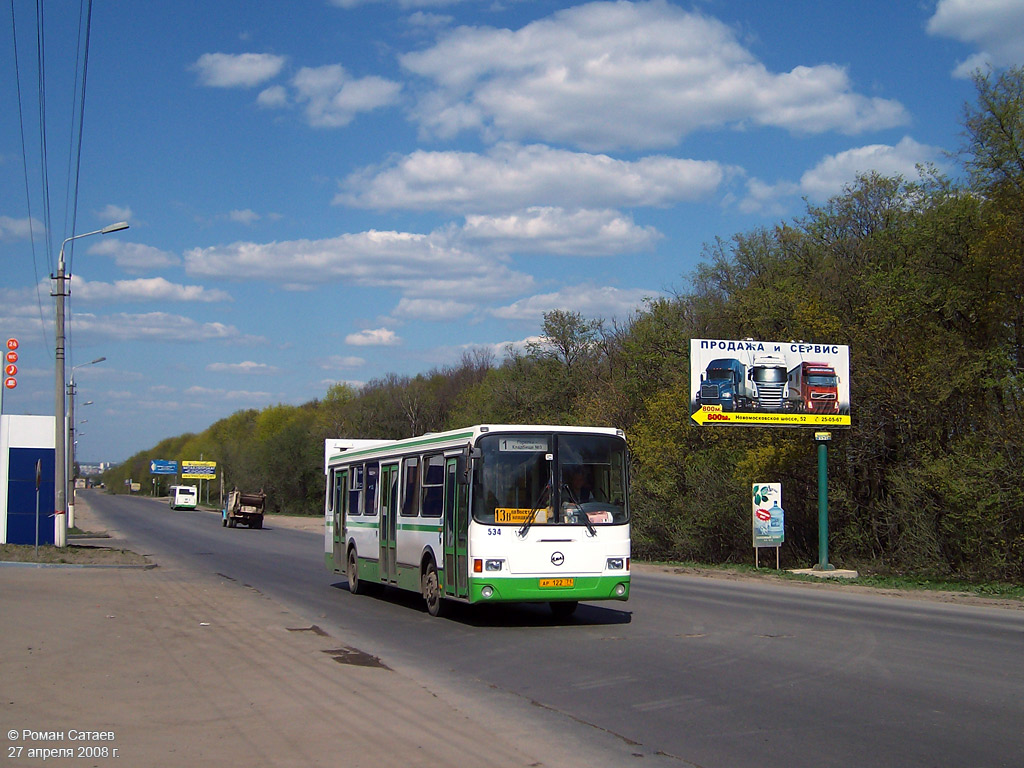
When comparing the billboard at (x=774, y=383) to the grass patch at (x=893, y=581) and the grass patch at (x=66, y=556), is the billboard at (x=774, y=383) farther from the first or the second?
the grass patch at (x=66, y=556)

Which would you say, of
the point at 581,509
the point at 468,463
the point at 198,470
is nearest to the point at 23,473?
the point at 468,463

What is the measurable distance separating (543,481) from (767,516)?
614 inches

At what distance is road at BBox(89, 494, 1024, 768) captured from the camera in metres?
7.36

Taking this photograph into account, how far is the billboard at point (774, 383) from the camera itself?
92.0 feet

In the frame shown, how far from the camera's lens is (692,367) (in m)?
28.7

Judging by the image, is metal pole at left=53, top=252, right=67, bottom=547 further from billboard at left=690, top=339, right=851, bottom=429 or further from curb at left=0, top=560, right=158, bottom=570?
billboard at left=690, top=339, right=851, bottom=429

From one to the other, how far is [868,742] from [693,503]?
90.6 feet

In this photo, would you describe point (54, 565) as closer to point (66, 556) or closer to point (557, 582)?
point (66, 556)

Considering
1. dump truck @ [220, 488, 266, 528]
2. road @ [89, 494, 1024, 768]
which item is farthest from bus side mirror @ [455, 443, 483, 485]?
dump truck @ [220, 488, 266, 528]

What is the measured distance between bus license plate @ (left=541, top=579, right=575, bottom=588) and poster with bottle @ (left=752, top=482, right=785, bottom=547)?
49.9 ft

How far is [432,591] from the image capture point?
52.5 feet

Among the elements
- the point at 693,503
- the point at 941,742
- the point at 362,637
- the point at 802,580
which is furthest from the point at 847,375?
the point at 941,742

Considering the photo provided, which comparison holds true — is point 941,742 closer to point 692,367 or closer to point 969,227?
point 692,367

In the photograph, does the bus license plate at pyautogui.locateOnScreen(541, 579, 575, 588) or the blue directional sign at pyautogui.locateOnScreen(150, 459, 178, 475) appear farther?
the blue directional sign at pyautogui.locateOnScreen(150, 459, 178, 475)
